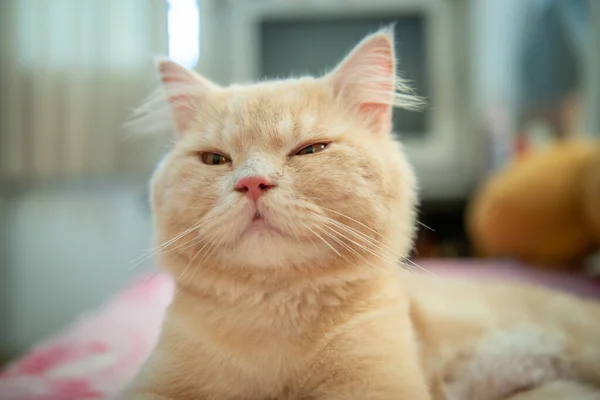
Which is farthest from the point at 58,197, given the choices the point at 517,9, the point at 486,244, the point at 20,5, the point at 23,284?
the point at 517,9

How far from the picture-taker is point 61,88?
2.53 m

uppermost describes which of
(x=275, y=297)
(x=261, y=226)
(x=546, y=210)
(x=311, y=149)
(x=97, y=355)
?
(x=311, y=149)

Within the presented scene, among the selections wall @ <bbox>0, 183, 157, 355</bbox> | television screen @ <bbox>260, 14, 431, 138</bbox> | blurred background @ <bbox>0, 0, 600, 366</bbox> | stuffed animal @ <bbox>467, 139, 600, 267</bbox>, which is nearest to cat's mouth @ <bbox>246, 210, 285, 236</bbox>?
blurred background @ <bbox>0, 0, 600, 366</bbox>

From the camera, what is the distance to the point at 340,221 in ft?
2.41

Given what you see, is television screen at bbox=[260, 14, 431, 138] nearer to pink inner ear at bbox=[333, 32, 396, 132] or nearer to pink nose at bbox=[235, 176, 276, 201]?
pink inner ear at bbox=[333, 32, 396, 132]

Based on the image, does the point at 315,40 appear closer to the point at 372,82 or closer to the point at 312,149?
the point at 372,82

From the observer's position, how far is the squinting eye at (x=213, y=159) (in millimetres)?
792

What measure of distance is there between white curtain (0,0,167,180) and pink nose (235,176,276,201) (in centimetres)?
143

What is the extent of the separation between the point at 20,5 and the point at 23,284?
4.67 ft

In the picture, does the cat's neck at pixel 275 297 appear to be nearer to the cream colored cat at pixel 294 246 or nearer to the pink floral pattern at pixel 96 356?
the cream colored cat at pixel 294 246

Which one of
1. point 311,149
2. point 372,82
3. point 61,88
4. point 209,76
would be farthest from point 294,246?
point 61,88

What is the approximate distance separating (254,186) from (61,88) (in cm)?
220

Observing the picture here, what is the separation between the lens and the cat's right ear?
0.88 metres

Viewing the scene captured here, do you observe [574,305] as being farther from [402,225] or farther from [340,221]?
[340,221]
